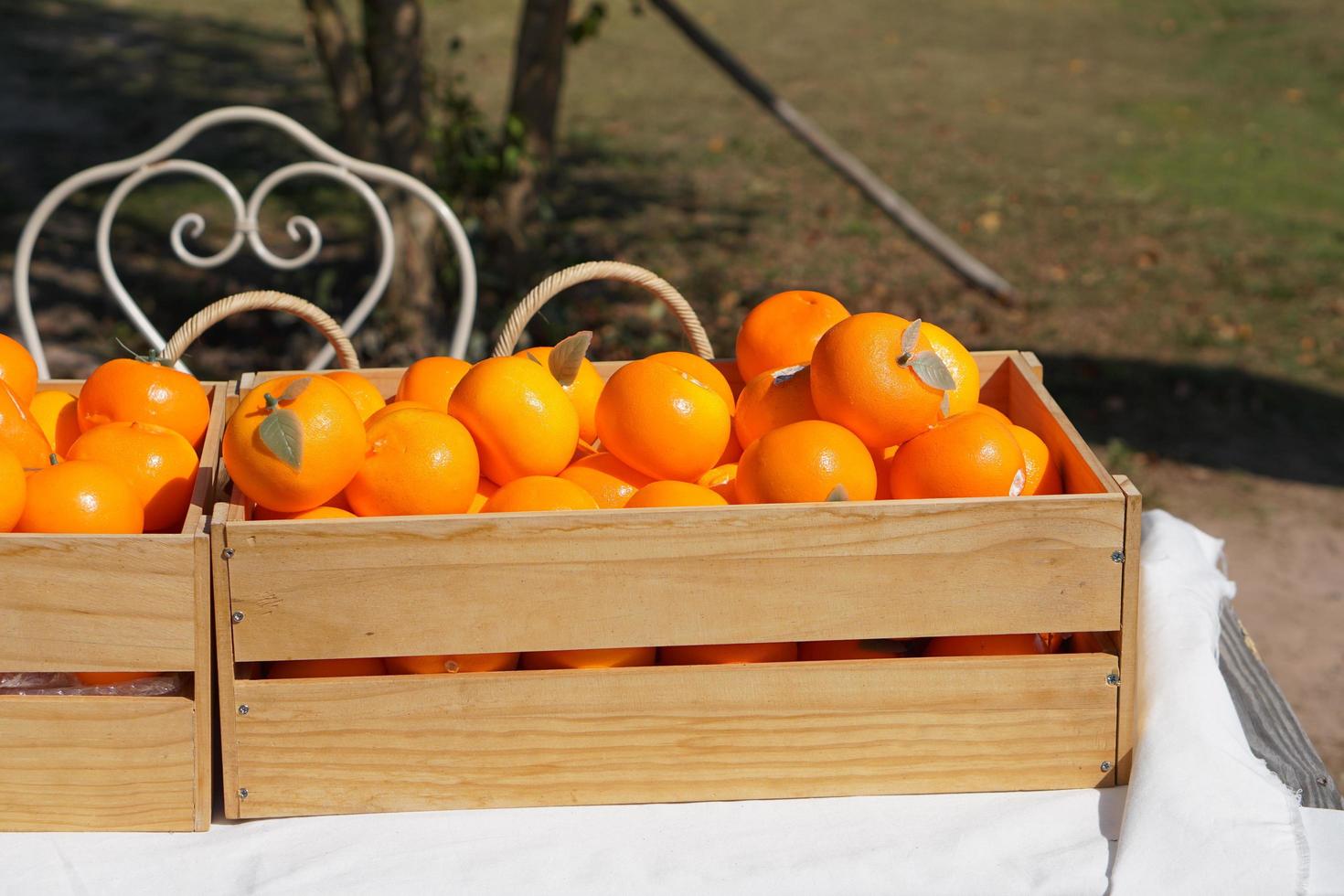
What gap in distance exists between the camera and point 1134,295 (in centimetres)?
537

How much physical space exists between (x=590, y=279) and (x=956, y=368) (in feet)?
1.58

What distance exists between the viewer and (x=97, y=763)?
1.18 metres

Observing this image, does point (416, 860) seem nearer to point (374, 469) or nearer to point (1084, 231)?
point (374, 469)

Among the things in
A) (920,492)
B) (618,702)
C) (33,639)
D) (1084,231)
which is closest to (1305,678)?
(920,492)

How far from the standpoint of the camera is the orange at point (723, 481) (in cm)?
135

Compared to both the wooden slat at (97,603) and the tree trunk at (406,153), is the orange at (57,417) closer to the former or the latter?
the wooden slat at (97,603)

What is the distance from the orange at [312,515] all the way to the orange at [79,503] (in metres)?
0.12

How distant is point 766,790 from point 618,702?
0.59ft

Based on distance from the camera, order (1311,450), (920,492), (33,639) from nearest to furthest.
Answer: (33,639), (920,492), (1311,450)

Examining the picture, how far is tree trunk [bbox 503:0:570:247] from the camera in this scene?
13.3 feet

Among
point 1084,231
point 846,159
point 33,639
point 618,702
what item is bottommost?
point 1084,231

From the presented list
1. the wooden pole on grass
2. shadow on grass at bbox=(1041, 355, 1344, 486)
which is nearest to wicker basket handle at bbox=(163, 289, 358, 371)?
shadow on grass at bbox=(1041, 355, 1344, 486)

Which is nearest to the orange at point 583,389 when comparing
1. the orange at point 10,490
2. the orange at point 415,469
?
the orange at point 415,469

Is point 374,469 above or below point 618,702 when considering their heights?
above
